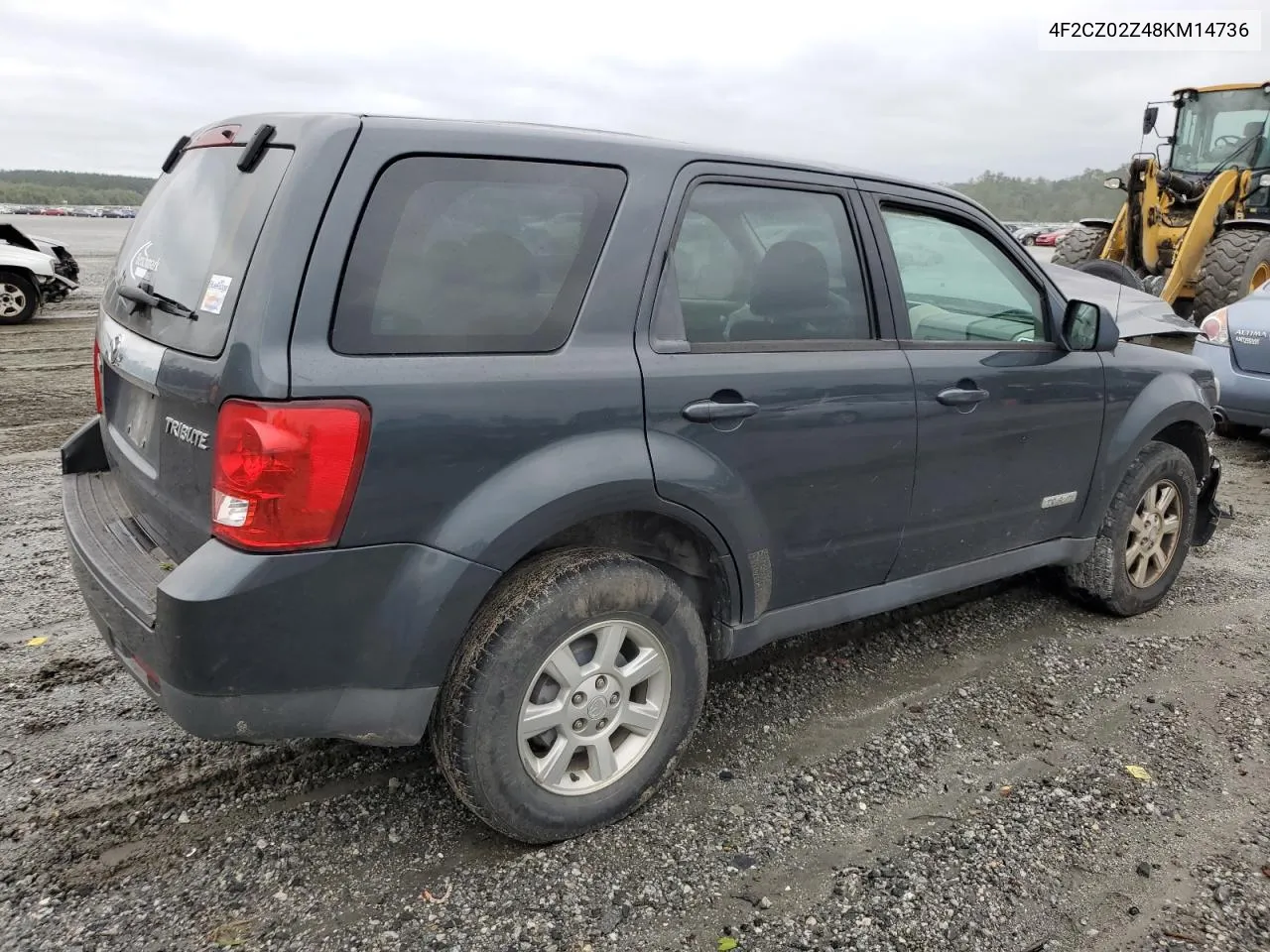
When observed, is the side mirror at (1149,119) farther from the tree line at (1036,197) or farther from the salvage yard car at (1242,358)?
the tree line at (1036,197)

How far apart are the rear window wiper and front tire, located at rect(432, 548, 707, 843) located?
104cm

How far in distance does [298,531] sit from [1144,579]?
149 inches

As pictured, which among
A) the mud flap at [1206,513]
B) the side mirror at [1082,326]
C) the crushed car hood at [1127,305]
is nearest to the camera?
the side mirror at [1082,326]

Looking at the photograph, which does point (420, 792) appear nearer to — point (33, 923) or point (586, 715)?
point (586, 715)

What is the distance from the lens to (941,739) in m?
3.24

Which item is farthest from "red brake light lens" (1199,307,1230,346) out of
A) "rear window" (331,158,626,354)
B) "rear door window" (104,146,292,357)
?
"rear door window" (104,146,292,357)

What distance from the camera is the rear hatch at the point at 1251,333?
22.5ft

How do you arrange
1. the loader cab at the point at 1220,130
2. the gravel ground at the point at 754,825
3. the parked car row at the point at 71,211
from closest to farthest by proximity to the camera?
the gravel ground at the point at 754,825, the loader cab at the point at 1220,130, the parked car row at the point at 71,211

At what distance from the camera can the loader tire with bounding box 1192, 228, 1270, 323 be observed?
31.1 feet

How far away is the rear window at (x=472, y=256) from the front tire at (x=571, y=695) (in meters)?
0.64

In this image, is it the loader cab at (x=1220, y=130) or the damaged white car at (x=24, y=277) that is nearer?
the loader cab at (x=1220, y=130)

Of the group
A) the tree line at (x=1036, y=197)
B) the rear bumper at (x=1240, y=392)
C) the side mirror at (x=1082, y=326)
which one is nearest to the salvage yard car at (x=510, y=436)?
the side mirror at (x=1082, y=326)

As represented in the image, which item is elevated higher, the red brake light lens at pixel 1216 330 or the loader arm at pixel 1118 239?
the loader arm at pixel 1118 239

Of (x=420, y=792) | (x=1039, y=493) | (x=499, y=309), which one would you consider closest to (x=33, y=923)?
(x=420, y=792)
